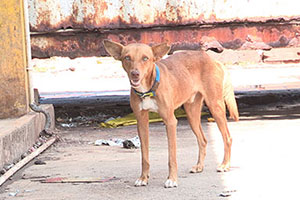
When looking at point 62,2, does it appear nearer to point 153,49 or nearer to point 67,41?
point 67,41

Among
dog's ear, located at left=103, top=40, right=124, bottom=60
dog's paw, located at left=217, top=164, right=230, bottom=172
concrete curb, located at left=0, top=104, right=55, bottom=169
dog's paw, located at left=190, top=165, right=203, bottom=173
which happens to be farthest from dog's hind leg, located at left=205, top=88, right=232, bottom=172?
concrete curb, located at left=0, top=104, right=55, bottom=169

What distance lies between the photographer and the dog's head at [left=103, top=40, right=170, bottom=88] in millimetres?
5191

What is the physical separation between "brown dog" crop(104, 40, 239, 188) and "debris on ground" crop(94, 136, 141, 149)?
1.43m

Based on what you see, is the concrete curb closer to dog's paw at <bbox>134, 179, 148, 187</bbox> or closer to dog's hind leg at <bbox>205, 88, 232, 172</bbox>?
dog's paw at <bbox>134, 179, 148, 187</bbox>

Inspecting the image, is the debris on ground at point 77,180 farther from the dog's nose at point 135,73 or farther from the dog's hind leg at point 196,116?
the dog's nose at point 135,73

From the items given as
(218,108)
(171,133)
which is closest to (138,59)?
(171,133)

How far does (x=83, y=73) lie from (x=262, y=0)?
43.0 feet

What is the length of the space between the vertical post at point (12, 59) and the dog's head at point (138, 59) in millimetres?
2756

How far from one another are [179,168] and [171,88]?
→ 0.94 metres

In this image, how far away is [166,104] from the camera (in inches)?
217

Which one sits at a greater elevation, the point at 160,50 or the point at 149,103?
the point at 160,50

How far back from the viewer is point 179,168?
20.4 ft

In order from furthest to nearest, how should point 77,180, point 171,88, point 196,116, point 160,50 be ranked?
1. point 196,116
2. point 77,180
3. point 171,88
4. point 160,50

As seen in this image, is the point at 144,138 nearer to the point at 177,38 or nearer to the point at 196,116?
the point at 196,116
